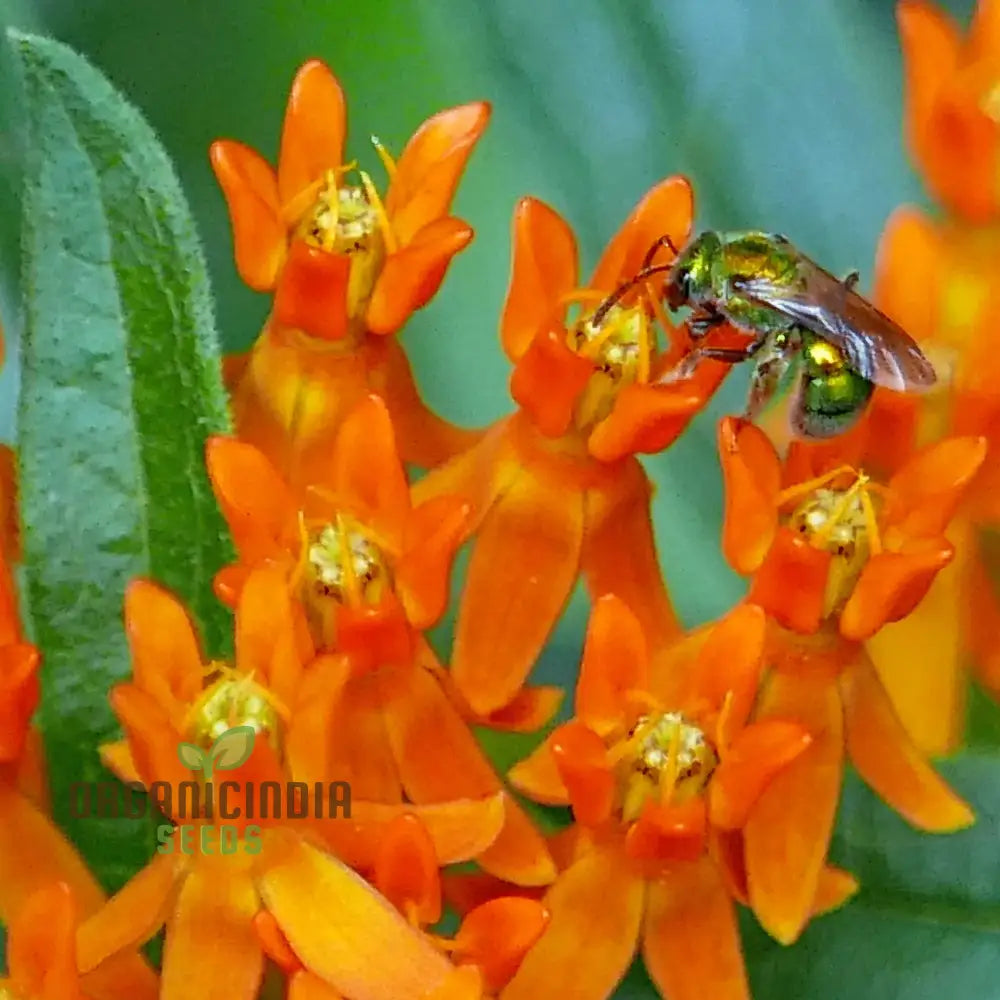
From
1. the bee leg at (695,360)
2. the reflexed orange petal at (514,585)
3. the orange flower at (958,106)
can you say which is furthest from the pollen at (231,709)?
the orange flower at (958,106)

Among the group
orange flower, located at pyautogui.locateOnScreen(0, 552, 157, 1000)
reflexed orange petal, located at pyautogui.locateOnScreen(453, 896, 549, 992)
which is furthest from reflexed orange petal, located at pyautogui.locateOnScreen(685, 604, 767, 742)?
orange flower, located at pyautogui.locateOnScreen(0, 552, 157, 1000)

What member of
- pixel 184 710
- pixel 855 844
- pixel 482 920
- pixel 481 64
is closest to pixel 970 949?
pixel 855 844

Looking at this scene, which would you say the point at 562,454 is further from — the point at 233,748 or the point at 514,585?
the point at 233,748

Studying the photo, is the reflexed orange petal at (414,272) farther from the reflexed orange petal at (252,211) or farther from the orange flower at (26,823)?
the orange flower at (26,823)

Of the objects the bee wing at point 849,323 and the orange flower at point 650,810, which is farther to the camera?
the bee wing at point 849,323

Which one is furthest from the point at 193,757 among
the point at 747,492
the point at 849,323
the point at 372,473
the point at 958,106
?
the point at 958,106

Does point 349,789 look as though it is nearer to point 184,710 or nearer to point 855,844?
point 184,710

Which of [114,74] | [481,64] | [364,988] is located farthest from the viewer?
[481,64]
